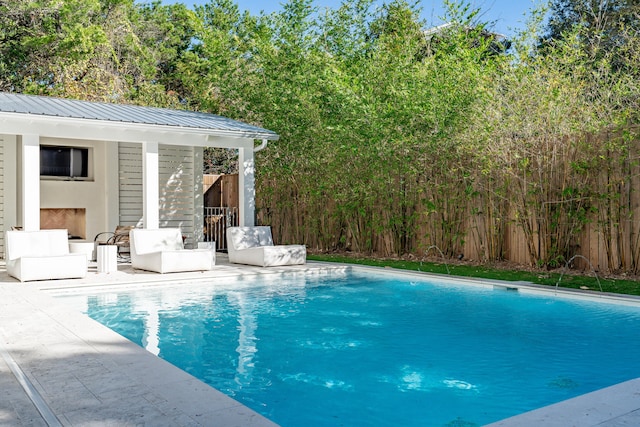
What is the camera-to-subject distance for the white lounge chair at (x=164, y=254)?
938 centimetres

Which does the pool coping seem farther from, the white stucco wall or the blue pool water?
the white stucco wall

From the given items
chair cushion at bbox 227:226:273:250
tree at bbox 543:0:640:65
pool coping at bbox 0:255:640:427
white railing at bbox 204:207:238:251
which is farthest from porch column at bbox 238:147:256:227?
tree at bbox 543:0:640:65

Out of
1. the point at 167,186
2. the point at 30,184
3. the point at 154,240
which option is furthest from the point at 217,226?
the point at 30,184

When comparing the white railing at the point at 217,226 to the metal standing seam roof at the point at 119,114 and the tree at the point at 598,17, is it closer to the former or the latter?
the metal standing seam roof at the point at 119,114

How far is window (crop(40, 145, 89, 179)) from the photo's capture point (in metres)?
13.2

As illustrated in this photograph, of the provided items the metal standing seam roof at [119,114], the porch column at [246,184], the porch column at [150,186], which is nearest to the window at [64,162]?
the metal standing seam roof at [119,114]

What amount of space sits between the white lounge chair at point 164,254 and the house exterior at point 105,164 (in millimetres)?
589

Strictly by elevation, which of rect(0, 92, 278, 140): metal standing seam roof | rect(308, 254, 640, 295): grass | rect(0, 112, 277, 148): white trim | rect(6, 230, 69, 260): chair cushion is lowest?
rect(308, 254, 640, 295): grass

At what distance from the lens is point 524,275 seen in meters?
9.02

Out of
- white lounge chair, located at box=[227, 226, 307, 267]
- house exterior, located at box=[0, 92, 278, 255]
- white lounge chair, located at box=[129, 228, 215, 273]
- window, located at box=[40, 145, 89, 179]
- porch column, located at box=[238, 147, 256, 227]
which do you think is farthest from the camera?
window, located at box=[40, 145, 89, 179]

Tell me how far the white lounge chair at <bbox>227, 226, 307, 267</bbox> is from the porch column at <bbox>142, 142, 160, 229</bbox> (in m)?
1.47

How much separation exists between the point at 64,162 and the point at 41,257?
5.70 meters

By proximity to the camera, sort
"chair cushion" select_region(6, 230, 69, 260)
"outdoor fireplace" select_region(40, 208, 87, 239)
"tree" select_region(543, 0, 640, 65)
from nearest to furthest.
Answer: "chair cushion" select_region(6, 230, 69, 260)
"outdoor fireplace" select_region(40, 208, 87, 239)
"tree" select_region(543, 0, 640, 65)

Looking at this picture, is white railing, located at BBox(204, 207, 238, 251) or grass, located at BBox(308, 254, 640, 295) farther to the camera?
white railing, located at BBox(204, 207, 238, 251)
